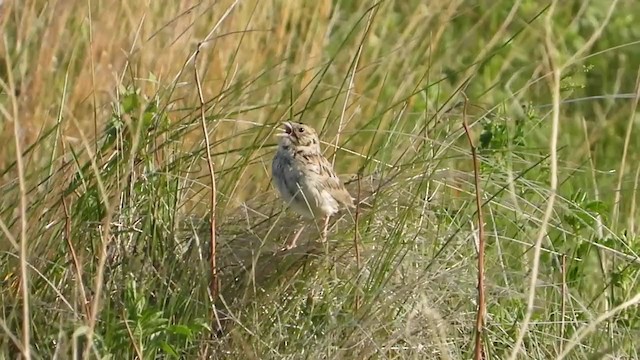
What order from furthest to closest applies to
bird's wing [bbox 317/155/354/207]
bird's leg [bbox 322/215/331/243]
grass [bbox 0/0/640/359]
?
bird's wing [bbox 317/155/354/207] < bird's leg [bbox 322/215/331/243] < grass [bbox 0/0/640/359]

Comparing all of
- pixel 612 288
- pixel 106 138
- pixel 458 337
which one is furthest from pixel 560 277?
pixel 106 138

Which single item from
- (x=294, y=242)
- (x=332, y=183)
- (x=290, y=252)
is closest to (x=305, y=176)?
(x=332, y=183)

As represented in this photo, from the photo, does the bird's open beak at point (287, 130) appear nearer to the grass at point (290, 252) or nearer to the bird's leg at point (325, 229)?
the grass at point (290, 252)

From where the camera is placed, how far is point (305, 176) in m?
4.49

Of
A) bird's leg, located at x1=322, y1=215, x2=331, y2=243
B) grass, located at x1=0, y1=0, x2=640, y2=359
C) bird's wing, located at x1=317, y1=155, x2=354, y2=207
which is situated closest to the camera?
grass, located at x1=0, y1=0, x2=640, y2=359

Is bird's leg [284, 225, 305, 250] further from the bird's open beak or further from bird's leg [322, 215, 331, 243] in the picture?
the bird's open beak

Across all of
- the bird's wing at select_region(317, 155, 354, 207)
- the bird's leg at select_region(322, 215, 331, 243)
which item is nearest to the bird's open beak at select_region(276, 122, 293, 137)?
the bird's wing at select_region(317, 155, 354, 207)

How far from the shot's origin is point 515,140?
4.65 metres

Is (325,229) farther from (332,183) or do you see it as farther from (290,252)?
(332,183)

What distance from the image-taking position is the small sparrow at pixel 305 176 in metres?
4.27

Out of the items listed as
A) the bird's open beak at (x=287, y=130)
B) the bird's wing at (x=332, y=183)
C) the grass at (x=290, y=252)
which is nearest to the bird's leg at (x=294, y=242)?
the grass at (x=290, y=252)

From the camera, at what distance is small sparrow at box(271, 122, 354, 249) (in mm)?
4273

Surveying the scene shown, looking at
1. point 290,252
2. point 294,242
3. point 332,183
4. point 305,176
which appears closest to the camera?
point 290,252

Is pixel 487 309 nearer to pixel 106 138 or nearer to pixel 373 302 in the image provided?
pixel 373 302
